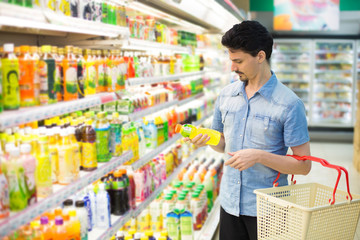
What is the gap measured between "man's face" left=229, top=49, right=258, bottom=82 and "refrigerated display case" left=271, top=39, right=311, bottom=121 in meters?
8.51

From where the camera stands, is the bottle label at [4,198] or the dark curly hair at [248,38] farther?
the dark curly hair at [248,38]

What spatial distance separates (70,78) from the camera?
217cm

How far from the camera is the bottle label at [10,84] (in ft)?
5.53

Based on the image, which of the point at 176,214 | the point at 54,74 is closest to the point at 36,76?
the point at 54,74

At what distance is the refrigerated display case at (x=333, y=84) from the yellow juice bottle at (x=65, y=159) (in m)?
9.08

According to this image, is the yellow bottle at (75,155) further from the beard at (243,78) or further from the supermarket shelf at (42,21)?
the beard at (243,78)

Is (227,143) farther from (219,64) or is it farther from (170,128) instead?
(219,64)

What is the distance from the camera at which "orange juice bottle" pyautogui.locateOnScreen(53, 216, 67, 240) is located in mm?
2067

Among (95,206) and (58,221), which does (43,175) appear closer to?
(58,221)

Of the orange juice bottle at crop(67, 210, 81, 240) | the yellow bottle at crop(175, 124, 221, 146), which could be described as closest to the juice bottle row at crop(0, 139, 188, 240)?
the orange juice bottle at crop(67, 210, 81, 240)

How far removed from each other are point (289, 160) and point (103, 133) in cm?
111

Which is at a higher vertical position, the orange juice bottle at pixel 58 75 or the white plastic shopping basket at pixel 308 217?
the orange juice bottle at pixel 58 75

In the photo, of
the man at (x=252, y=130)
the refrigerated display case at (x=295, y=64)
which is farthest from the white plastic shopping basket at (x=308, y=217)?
the refrigerated display case at (x=295, y=64)

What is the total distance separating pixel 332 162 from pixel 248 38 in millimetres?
6363
